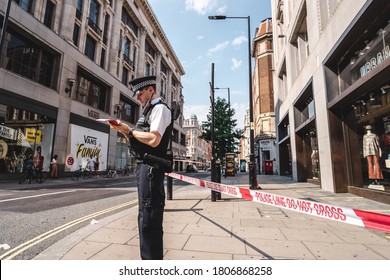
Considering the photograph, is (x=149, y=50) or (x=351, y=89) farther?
(x=149, y=50)

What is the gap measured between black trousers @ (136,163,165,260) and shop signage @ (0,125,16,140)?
53.1 feet

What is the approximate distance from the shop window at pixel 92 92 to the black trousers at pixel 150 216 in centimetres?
2191

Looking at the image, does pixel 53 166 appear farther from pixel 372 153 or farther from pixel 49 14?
pixel 372 153

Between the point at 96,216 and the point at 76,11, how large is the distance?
2205 cm

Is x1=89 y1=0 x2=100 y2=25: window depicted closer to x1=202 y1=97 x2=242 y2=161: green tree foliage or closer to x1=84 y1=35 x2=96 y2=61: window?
x1=84 y1=35 x2=96 y2=61: window

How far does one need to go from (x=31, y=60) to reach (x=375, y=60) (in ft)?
66.5

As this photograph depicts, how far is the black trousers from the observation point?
6.50ft

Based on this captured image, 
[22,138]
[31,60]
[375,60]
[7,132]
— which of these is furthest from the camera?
[31,60]

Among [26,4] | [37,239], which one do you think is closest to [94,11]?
[26,4]

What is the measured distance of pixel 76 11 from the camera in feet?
66.2

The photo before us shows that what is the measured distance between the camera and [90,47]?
2303cm

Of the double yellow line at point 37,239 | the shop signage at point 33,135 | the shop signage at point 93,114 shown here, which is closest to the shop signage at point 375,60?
the double yellow line at point 37,239

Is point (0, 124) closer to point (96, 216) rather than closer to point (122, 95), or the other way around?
point (96, 216)
